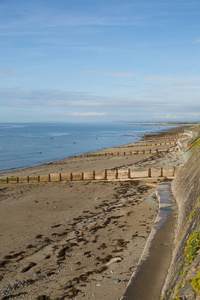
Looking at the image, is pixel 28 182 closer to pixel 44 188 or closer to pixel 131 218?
pixel 44 188

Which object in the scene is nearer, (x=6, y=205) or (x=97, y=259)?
(x=97, y=259)

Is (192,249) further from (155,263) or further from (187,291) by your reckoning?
(155,263)

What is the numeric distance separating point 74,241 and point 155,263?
14.0ft

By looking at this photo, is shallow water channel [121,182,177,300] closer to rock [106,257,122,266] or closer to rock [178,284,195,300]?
rock [106,257,122,266]

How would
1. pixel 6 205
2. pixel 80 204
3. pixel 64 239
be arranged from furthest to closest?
pixel 6 205 < pixel 80 204 < pixel 64 239

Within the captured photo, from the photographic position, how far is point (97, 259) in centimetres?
902

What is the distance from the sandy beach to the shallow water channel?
56cm

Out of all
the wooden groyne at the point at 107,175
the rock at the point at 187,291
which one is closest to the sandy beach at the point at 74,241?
the wooden groyne at the point at 107,175

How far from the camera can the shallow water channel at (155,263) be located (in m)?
6.41

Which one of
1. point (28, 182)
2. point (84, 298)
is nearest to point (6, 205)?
point (28, 182)

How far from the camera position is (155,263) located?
25.2ft

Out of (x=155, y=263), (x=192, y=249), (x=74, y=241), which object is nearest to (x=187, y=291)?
(x=192, y=249)

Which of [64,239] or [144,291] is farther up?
[144,291]

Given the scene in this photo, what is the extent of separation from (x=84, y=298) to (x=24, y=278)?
250 cm
